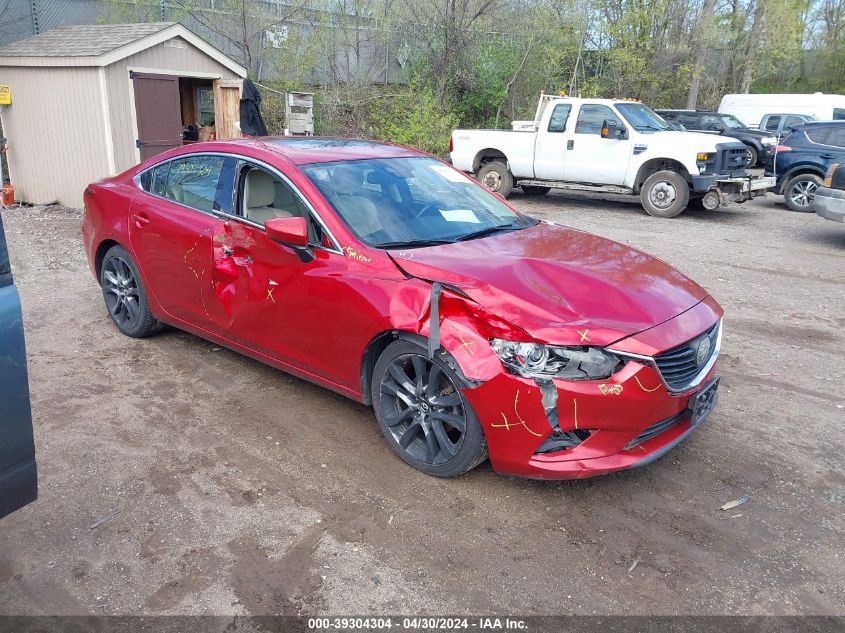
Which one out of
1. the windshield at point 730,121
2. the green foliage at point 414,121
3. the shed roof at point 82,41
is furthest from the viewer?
the windshield at point 730,121

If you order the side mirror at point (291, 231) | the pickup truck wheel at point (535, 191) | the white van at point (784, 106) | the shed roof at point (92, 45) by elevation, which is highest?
the shed roof at point (92, 45)

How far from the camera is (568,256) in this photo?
398cm

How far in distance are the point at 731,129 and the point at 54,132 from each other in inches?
599

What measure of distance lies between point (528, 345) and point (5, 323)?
2.09m

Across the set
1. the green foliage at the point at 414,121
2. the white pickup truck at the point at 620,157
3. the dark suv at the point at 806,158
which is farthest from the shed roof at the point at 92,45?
the dark suv at the point at 806,158

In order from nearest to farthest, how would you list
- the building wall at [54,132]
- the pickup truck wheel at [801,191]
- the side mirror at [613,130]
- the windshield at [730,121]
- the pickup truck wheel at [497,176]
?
the building wall at [54,132]
the side mirror at [613,130]
the pickup truck wheel at [801,191]
the pickup truck wheel at [497,176]
the windshield at [730,121]

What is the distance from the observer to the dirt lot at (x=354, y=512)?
287 cm

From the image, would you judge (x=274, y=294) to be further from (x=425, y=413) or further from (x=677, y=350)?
(x=677, y=350)

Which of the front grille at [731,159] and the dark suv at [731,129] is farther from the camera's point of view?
the dark suv at [731,129]

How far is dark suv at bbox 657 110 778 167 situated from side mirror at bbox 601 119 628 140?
4.68 m

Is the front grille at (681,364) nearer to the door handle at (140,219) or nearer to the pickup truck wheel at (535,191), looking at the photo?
the door handle at (140,219)

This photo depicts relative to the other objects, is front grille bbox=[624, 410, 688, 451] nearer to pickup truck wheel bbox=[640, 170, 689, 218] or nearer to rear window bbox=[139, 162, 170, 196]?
rear window bbox=[139, 162, 170, 196]

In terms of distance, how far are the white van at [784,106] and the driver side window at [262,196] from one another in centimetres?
1806

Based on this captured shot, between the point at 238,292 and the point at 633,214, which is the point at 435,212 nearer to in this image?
the point at 238,292
